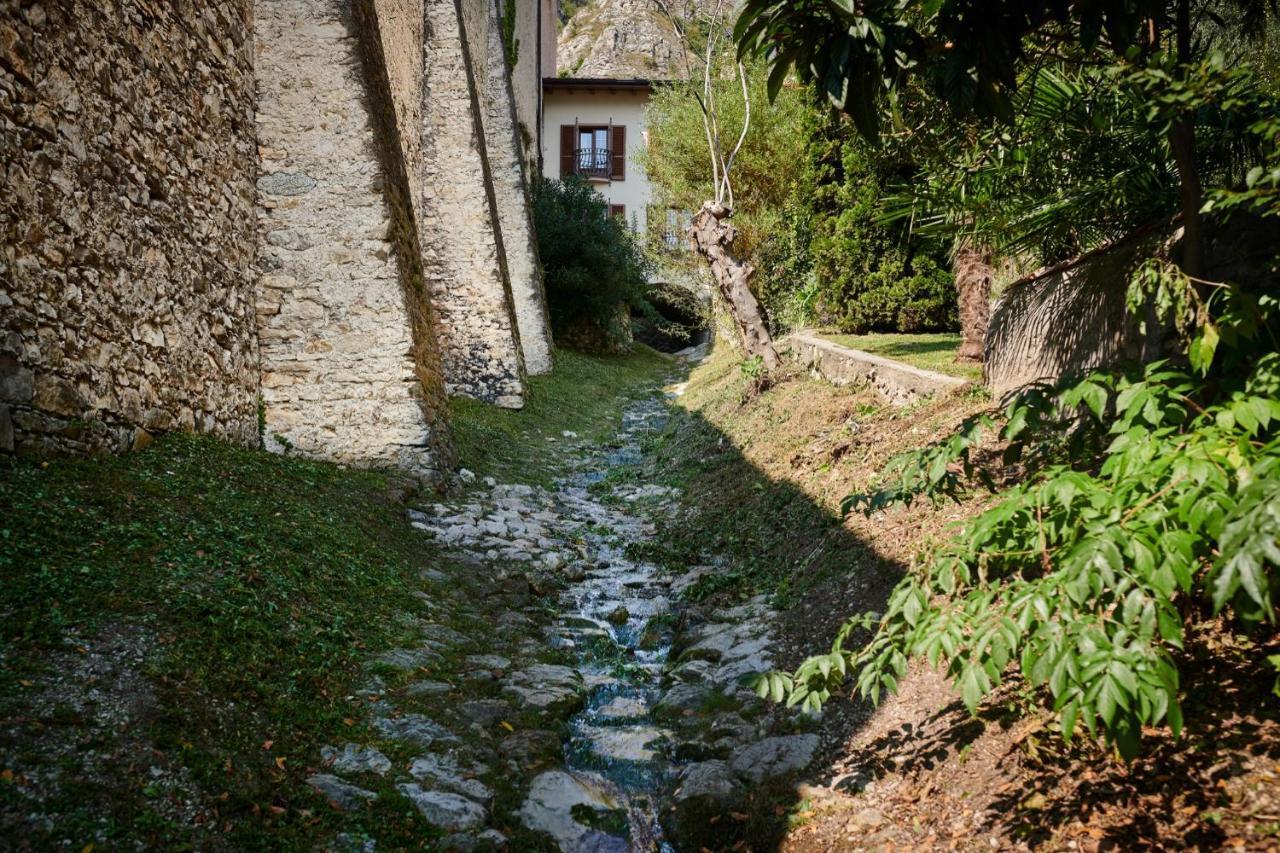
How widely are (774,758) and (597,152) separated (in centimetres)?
2865

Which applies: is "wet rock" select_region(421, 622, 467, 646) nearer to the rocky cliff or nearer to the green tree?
the green tree

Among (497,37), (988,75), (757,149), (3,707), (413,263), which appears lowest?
(3,707)

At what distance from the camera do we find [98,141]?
14.9ft

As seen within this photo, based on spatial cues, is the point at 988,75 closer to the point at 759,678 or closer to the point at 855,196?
the point at 759,678

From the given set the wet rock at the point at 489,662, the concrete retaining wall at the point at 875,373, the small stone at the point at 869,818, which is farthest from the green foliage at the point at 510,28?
the small stone at the point at 869,818

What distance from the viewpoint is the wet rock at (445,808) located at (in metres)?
3.04

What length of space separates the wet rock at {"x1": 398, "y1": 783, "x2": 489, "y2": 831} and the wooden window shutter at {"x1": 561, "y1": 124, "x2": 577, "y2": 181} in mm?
28323

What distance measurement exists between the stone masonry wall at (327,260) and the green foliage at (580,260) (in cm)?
1165

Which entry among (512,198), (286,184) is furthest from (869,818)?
(512,198)

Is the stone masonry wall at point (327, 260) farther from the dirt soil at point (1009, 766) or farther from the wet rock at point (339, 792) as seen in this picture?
the wet rock at point (339, 792)

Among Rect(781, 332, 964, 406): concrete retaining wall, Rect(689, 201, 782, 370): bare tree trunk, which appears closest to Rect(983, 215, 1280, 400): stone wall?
Rect(781, 332, 964, 406): concrete retaining wall

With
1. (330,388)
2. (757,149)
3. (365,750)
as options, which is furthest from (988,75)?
(757,149)

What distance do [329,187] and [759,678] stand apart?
5.55 meters

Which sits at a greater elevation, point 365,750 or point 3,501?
point 3,501
